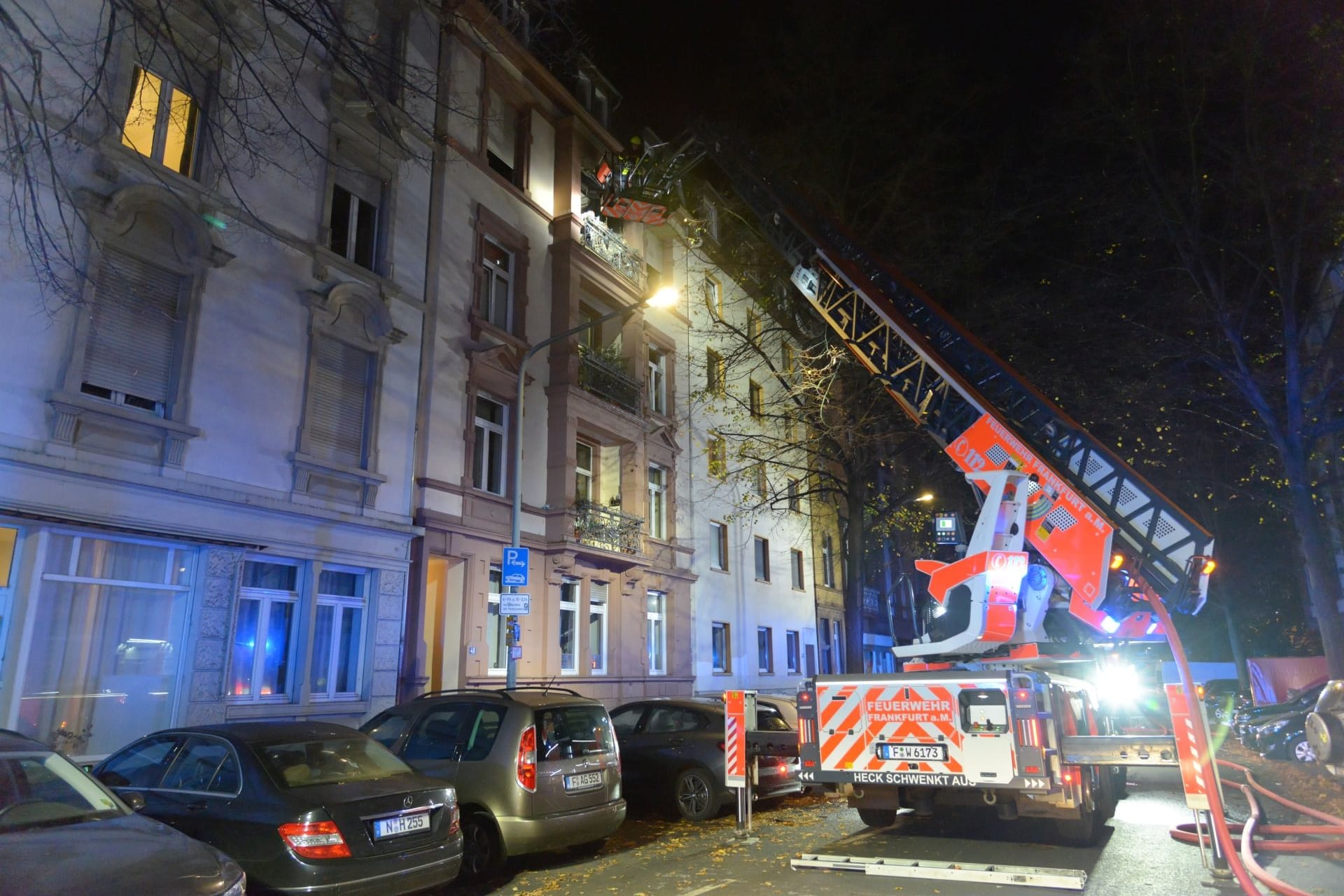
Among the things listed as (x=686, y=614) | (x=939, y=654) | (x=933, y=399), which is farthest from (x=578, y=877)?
(x=686, y=614)

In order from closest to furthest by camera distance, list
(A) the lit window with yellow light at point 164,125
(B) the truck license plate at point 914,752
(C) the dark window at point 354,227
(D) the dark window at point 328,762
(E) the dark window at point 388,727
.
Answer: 1. (D) the dark window at point 328,762
2. (B) the truck license plate at point 914,752
3. (E) the dark window at point 388,727
4. (A) the lit window with yellow light at point 164,125
5. (C) the dark window at point 354,227

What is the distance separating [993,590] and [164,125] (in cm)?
1312

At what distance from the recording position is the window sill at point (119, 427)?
34.0 feet

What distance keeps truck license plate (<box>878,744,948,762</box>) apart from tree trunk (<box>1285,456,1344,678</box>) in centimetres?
1377

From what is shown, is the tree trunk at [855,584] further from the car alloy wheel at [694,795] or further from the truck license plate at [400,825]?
the truck license plate at [400,825]

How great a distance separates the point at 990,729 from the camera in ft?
25.4

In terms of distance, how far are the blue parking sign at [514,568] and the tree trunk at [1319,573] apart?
51.3ft

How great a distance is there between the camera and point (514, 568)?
13.2 metres

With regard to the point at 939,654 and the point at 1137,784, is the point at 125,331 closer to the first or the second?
the point at 939,654

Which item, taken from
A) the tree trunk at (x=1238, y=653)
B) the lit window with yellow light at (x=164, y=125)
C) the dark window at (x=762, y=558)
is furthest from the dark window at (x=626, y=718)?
the tree trunk at (x=1238, y=653)

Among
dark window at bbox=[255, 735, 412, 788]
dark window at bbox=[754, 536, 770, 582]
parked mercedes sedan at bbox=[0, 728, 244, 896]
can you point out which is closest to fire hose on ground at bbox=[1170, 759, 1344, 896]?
dark window at bbox=[255, 735, 412, 788]

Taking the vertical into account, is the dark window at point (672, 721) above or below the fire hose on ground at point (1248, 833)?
above

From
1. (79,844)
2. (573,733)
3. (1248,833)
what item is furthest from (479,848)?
(1248,833)

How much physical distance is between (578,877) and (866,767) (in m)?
2.91
